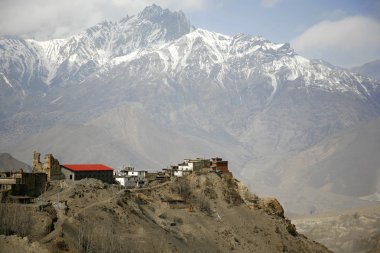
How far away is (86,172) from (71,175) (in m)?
4.50

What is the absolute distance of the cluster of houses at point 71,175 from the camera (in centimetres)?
13012

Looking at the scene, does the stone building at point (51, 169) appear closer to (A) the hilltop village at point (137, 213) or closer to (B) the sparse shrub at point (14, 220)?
(A) the hilltop village at point (137, 213)

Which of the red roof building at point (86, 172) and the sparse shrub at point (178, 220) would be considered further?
the red roof building at point (86, 172)

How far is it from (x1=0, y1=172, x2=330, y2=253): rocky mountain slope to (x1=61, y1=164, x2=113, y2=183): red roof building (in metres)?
4.40

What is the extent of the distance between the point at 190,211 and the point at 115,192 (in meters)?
16.3

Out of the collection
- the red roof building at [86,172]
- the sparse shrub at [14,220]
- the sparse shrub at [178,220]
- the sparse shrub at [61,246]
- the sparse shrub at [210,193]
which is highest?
the red roof building at [86,172]

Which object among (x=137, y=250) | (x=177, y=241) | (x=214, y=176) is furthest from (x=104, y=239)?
(x=214, y=176)

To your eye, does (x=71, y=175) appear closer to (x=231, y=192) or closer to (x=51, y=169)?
(x=51, y=169)

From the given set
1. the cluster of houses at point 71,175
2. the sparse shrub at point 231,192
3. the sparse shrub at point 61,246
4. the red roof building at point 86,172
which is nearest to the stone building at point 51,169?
the cluster of houses at point 71,175

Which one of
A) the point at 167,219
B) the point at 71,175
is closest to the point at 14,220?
the point at 167,219

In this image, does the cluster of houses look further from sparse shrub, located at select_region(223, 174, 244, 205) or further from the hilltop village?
sparse shrub, located at select_region(223, 174, 244, 205)

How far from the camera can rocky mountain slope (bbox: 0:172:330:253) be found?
377 feet

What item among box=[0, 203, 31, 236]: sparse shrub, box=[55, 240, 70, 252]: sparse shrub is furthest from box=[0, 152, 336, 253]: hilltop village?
box=[0, 203, 31, 236]: sparse shrub

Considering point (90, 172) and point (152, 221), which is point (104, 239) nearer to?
point (152, 221)
